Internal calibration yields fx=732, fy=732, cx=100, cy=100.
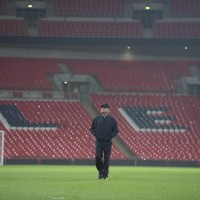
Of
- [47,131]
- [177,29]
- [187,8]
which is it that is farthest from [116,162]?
[187,8]

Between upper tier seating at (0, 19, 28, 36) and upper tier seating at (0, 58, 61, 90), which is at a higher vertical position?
upper tier seating at (0, 19, 28, 36)

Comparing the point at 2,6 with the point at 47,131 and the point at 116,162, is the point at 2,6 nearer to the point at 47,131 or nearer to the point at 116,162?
the point at 47,131

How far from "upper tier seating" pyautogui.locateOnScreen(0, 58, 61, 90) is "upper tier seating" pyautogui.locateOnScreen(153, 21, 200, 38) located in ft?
28.7

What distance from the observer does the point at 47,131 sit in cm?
5091

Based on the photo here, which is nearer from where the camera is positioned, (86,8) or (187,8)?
(187,8)

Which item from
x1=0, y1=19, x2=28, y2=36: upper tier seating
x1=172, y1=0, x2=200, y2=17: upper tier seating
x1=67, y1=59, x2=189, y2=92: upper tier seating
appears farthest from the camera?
x1=172, y1=0, x2=200, y2=17: upper tier seating

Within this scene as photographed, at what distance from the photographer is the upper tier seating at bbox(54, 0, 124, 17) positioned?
5838 cm

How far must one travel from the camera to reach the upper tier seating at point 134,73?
189 ft

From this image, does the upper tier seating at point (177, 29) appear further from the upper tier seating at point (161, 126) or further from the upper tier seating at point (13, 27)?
the upper tier seating at point (13, 27)

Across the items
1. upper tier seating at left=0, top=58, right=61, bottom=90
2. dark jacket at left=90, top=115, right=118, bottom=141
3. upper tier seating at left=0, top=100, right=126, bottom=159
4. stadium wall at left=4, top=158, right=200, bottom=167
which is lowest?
stadium wall at left=4, top=158, right=200, bottom=167

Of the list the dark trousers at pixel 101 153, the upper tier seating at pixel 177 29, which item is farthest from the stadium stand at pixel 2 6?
the dark trousers at pixel 101 153

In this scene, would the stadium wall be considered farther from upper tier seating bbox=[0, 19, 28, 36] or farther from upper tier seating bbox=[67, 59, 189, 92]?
upper tier seating bbox=[0, 19, 28, 36]

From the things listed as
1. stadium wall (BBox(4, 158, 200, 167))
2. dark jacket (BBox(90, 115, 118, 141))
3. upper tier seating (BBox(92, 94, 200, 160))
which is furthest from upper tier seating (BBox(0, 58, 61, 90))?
dark jacket (BBox(90, 115, 118, 141))

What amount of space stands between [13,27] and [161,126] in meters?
14.0
